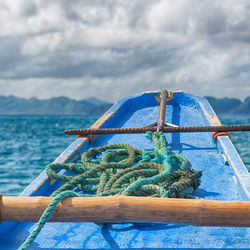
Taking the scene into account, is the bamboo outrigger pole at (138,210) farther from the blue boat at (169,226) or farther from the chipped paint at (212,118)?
the chipped paint at (212,118)

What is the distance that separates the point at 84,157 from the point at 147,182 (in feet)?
3.30

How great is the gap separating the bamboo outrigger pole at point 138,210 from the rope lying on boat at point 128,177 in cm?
10

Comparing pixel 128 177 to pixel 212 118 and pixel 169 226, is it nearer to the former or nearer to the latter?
pixel 169 226

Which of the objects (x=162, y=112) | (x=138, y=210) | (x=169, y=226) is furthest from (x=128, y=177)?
(x=162, y=112)

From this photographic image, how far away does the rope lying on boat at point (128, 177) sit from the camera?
2049mm

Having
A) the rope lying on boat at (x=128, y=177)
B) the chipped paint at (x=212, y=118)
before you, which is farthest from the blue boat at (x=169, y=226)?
the rope lying on boat at (x=128, y=177)

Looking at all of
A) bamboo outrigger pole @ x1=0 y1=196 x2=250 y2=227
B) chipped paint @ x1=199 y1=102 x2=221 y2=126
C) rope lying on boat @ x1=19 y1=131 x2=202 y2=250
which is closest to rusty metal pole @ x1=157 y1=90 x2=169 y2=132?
chipped paint @ x1=199 y1=102 x2=221 y2=126

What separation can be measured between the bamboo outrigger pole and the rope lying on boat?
0.32 feet

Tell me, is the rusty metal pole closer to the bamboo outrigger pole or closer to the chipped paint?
the chipped paint

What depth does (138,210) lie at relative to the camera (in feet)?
5.26

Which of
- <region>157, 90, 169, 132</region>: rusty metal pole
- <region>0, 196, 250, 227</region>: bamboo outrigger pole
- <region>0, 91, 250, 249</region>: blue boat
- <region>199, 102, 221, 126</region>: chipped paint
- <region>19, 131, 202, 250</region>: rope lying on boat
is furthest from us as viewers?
<region>199, 102, 221, 126</region>: chipped paint

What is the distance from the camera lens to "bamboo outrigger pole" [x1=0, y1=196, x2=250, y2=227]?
1.57 m

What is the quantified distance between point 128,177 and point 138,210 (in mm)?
736

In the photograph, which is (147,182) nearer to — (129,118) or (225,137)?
(225,137)
